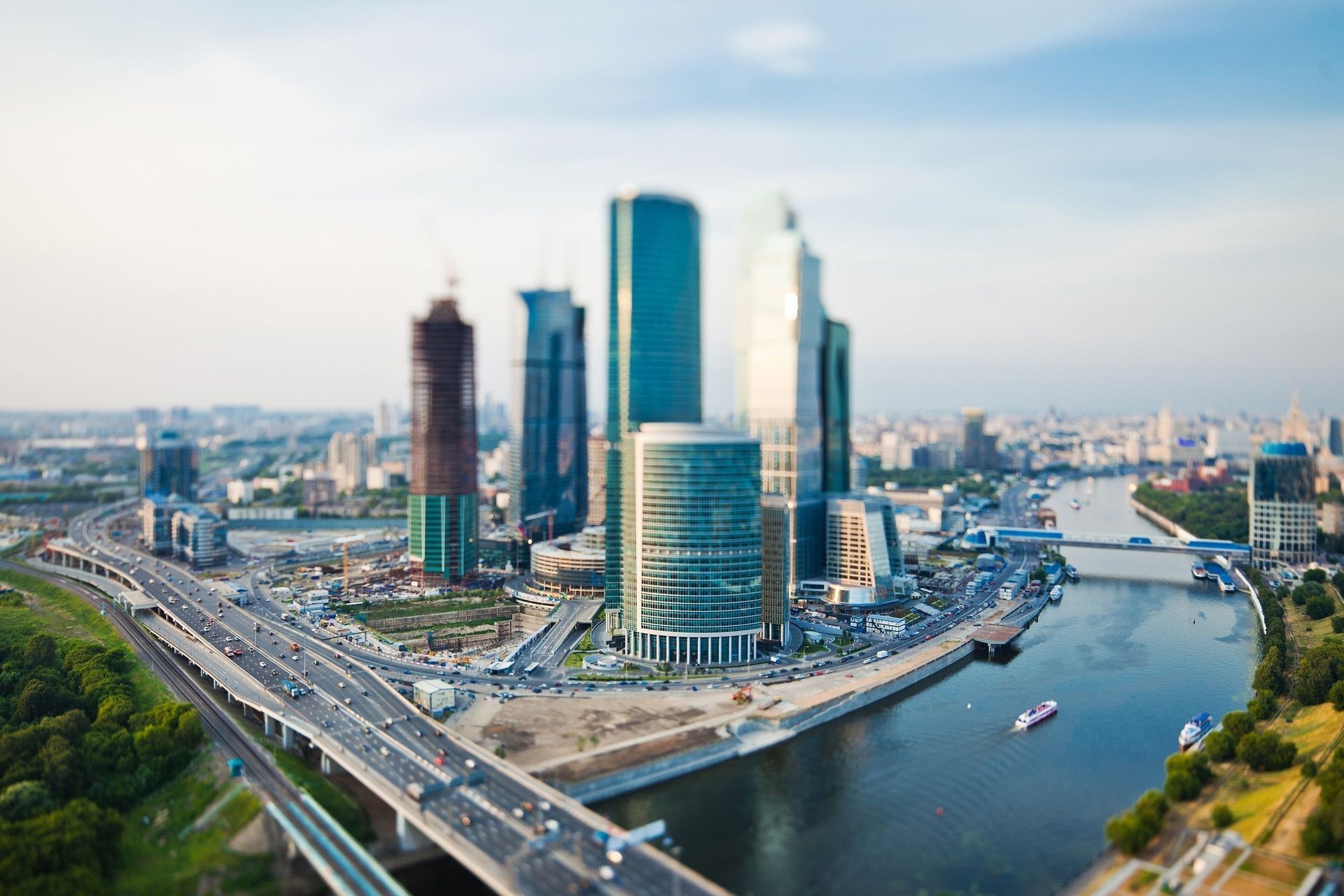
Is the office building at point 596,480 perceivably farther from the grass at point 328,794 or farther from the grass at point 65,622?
the grass at point 328,794

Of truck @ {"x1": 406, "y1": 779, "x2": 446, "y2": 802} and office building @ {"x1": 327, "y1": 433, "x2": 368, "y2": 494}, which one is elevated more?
office building @ {"x1": 327, "y1": 433, "x2": 368, "y2": 494}

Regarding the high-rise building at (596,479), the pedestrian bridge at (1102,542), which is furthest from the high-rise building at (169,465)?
the pedestrian bridge at (1102,542)

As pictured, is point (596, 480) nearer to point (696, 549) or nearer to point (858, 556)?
point (858, 556)

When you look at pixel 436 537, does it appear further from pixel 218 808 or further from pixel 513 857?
pixel 513 857

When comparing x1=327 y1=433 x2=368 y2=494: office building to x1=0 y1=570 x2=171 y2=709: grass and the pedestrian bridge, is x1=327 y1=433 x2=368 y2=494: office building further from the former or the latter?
the pedestrian bridge

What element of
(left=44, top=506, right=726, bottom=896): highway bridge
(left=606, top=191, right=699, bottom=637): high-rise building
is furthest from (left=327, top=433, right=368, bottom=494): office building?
(left=606, top=191, right=699, bottom=637): high-rise building

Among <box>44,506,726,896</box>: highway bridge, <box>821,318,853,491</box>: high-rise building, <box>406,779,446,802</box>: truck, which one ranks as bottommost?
<box>44,506,726,896</box>: highway bridge
